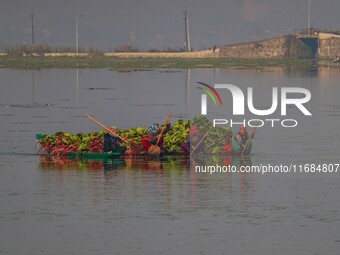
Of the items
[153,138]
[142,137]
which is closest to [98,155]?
[142,137]

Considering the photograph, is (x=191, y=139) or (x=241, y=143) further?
(x=241, y=143)

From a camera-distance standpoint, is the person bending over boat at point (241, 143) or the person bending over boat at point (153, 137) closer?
the person bending over boat at point (153, 137)

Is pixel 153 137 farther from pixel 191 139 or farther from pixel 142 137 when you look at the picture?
pixel 191 139

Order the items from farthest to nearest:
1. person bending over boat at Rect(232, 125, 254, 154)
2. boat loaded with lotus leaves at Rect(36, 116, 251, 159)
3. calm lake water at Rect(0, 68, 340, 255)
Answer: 1. person bending over boat at Rect(232, 125, 254, 154)
2. boat loaded with lotus leaves at Rect(36, 116, 251, 159)
3. calm lake water at Rect(0, 68, 340, 255)

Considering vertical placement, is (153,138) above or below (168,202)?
above

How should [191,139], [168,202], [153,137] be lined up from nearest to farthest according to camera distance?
[168,202] < [153,137] < [191,139]

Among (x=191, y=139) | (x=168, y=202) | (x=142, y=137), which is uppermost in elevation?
(x=142, y=137)

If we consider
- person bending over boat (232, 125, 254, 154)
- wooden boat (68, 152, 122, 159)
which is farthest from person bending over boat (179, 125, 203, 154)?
wooden boat (68, 152, 122, 159)

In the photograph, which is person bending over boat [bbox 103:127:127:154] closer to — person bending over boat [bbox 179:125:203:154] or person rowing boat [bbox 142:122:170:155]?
person rowing boat [bbox 142:122:170:155]

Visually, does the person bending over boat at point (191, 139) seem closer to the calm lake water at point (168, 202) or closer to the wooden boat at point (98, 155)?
the calm lake water at point (168, 202)

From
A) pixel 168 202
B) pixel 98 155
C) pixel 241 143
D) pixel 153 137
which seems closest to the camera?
pixel 168 202

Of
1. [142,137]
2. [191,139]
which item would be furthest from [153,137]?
[191,139]

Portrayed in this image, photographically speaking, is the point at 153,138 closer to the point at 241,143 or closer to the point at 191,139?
the point at 191,139

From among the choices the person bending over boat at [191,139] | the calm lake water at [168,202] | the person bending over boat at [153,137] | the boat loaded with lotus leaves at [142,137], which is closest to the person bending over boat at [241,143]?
the boat loaded with lotus leaves at [142,137]
